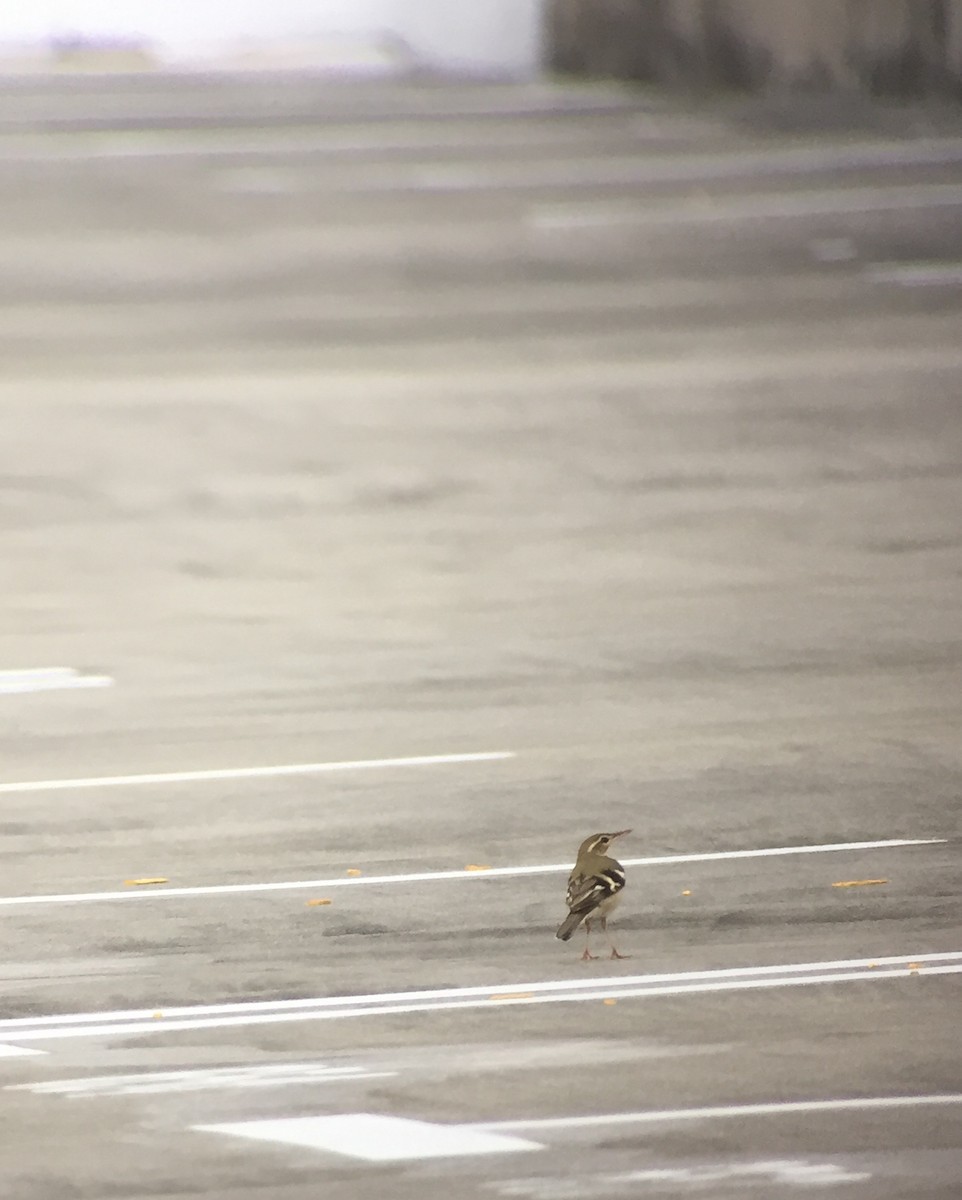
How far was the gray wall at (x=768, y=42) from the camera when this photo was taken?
6457mm

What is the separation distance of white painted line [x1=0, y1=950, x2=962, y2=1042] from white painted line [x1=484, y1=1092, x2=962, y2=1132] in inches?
5.7

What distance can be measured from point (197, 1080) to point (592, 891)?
356 mm

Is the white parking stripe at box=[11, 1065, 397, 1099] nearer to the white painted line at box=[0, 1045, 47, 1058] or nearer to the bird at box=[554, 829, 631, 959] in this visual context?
the white painted line at box=[0, 1045, 47, 1058]

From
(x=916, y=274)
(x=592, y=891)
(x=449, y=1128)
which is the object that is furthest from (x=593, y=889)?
(x=916, y=274)

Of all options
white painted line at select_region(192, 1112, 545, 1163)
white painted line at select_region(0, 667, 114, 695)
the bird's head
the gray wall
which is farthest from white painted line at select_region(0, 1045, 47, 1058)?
the gray wall

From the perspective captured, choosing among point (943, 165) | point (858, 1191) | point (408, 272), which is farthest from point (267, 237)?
point (858, 1191)

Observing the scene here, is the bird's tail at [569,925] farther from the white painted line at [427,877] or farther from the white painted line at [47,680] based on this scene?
the white painted line at [47,680]

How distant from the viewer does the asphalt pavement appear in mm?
1276

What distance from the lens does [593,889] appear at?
142cm

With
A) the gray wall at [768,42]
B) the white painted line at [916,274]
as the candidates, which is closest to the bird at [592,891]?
the white painted line at [916,274]

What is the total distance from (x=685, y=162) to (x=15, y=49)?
15.2 ft

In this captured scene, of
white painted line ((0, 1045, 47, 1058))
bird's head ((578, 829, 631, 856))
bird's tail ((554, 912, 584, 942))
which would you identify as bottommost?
white painted line ((0, 1045, 47, 1058))

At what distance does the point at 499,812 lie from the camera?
5.59 feet

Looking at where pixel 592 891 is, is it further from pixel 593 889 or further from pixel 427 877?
pixel 427 877
